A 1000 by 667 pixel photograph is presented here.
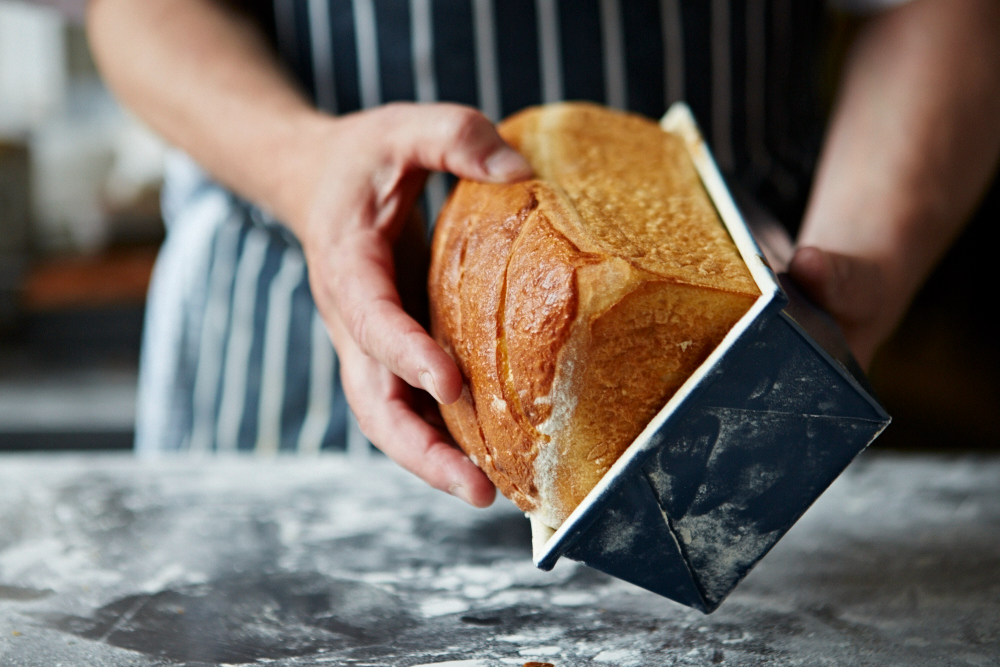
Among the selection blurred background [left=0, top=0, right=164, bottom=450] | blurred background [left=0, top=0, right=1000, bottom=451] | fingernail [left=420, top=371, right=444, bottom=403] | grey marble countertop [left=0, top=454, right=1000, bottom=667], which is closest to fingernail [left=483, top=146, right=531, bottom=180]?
fingernail [left=420, top=371, right=444, bottom=403]

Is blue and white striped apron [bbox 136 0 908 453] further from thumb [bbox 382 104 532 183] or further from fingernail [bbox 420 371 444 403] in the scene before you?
fingernail [bbox 420 371 444 403]

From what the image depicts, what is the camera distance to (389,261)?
0.66 m

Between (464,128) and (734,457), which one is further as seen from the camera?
(464,128)

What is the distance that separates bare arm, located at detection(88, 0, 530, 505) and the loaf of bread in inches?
1.3

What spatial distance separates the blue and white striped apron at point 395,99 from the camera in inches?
40.3

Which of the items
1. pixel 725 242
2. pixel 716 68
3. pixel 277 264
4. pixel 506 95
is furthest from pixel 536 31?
pixel 725 242

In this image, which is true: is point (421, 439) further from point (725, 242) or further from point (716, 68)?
point (716, 68)

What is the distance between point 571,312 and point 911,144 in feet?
2.02

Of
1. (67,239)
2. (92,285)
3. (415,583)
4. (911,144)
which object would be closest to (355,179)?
(415,583)

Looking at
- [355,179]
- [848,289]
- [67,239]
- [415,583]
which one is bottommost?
[67,239]

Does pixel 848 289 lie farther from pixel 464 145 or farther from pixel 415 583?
pixel 415 583

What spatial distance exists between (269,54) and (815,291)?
0.77 meters

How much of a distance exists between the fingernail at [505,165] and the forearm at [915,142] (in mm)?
383

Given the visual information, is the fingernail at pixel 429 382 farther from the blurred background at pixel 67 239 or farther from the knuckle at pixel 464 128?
the blurred background at pixel 67 239
